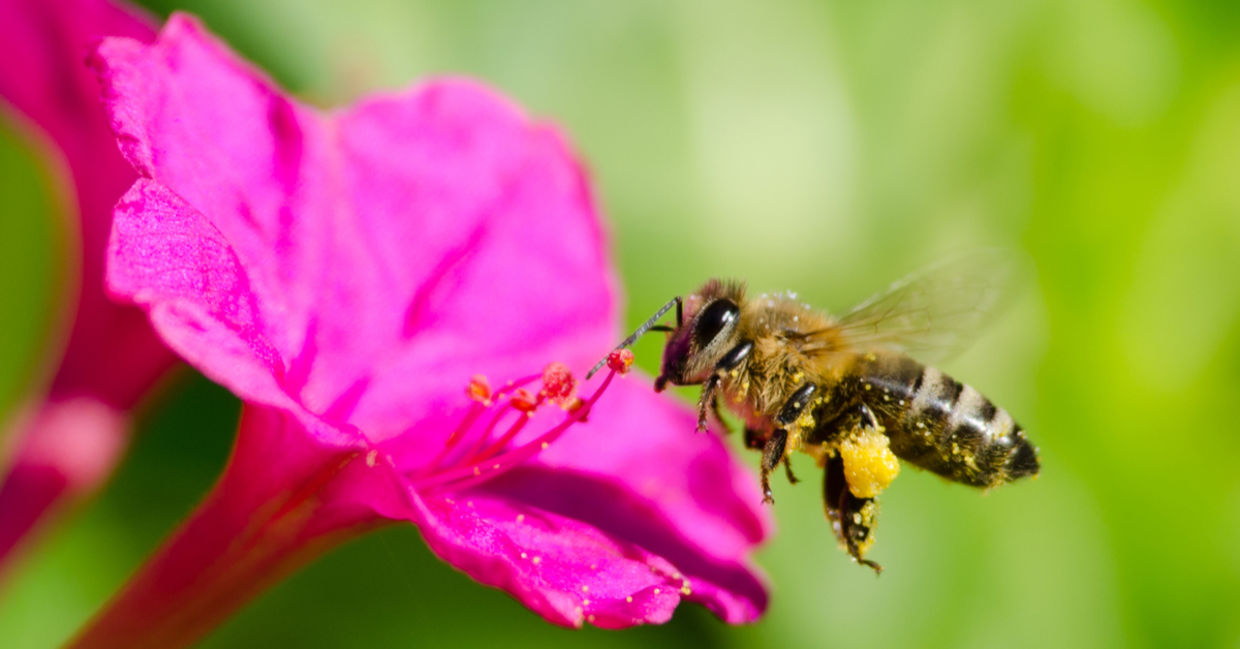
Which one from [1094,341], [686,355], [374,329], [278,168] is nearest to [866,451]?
[686,355]

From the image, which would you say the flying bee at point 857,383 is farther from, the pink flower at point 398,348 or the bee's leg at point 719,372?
the pink flower at point 398,348

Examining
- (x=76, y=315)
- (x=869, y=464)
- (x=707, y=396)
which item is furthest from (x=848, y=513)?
(x=76, y=315)

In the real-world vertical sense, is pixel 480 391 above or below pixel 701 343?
below

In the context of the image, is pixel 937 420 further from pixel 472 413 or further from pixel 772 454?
pixel 472 413

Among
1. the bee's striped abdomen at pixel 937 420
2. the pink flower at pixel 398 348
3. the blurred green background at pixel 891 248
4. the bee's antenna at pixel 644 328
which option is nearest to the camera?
the pink flower at pixel 398 348

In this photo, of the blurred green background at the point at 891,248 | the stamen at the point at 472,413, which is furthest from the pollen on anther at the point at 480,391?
the blurred green background at the point at 891,248

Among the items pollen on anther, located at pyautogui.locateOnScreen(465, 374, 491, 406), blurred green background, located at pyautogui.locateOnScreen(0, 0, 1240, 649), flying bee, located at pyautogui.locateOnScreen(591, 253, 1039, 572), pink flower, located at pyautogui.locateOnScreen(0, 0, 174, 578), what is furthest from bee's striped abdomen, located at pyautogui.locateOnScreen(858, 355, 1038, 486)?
pink flower, located at pyautogui.locateOnScreen(0, 0, 174, 578)

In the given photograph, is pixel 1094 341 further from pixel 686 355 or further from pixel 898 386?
pixel 686 355
